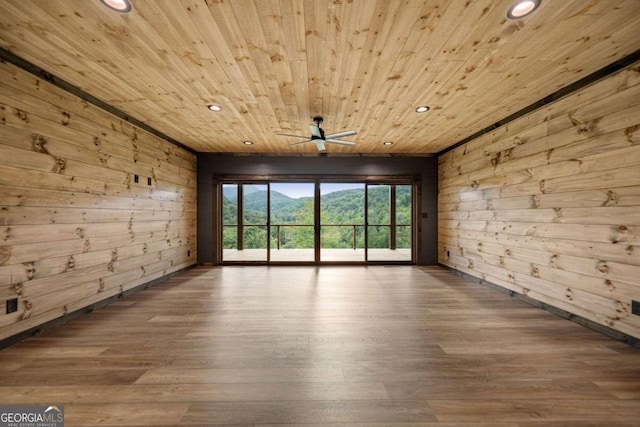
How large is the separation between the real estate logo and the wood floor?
5 centimetres

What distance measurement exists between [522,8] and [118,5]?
2694mm

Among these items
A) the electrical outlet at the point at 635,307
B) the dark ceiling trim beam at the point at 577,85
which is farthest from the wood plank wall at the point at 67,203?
the electrical outlet at the point at 635,307

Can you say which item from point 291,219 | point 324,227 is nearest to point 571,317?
point 324,227

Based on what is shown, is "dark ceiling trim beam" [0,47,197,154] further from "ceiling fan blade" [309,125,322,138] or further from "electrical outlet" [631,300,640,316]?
"electrical outlet" [631,300,640,316]

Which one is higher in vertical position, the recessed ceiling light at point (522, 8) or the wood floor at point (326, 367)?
the recessed ceiling light at point (522, 8)

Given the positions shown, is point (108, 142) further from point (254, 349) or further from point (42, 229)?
point (254, 349)

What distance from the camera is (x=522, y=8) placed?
1.67 meters

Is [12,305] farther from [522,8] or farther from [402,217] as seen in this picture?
[402,217]

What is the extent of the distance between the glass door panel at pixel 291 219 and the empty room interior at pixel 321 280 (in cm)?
390

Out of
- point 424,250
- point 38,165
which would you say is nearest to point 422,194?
point 424,250

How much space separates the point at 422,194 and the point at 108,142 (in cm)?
585

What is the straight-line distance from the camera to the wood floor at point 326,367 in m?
1.54

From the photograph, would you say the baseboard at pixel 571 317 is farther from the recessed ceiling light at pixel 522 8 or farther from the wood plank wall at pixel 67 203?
the wood plank wall at pixel 67 203

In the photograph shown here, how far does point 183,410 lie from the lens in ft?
5.11
